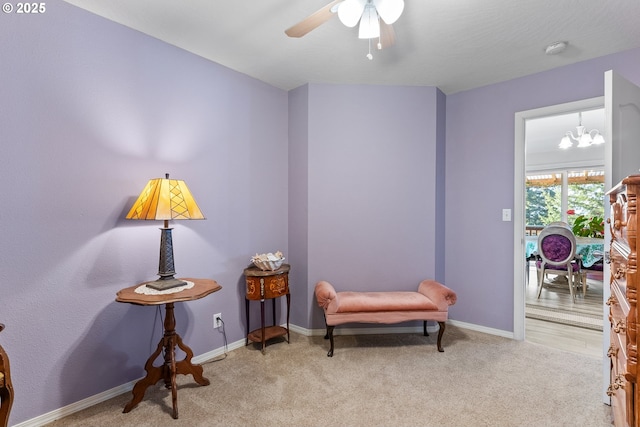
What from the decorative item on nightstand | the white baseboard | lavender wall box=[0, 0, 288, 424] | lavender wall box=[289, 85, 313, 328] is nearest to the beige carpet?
the white baseboard

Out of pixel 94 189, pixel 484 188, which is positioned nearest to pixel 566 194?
pixel 484 188

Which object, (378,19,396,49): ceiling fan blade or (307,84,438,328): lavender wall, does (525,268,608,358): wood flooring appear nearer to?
(307,84,438,328): lavender wall

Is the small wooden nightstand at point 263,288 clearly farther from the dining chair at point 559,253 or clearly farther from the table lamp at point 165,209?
the dining chair at point 559,253

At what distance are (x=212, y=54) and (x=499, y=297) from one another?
3404 millimetres

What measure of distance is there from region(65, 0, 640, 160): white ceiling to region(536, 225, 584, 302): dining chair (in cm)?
244

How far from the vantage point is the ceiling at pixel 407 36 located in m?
1.88

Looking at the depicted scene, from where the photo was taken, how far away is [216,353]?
257cm

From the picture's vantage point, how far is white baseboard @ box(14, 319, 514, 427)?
1.75 meters

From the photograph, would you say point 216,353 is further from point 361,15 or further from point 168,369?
point 361,15

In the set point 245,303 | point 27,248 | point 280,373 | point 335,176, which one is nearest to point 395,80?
point 335,176

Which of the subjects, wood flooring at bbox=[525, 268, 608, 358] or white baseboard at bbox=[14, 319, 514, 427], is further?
wood flooring at bbox=[525, 268, 608, 358]

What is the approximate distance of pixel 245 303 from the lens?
2.82 metres

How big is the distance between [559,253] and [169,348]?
4.71 meters

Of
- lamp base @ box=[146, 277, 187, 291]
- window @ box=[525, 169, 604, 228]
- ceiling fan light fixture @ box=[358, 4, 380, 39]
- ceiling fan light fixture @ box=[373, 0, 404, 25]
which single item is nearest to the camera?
ceiling fan light fixture @ box=[373, 0, 404, 25]
